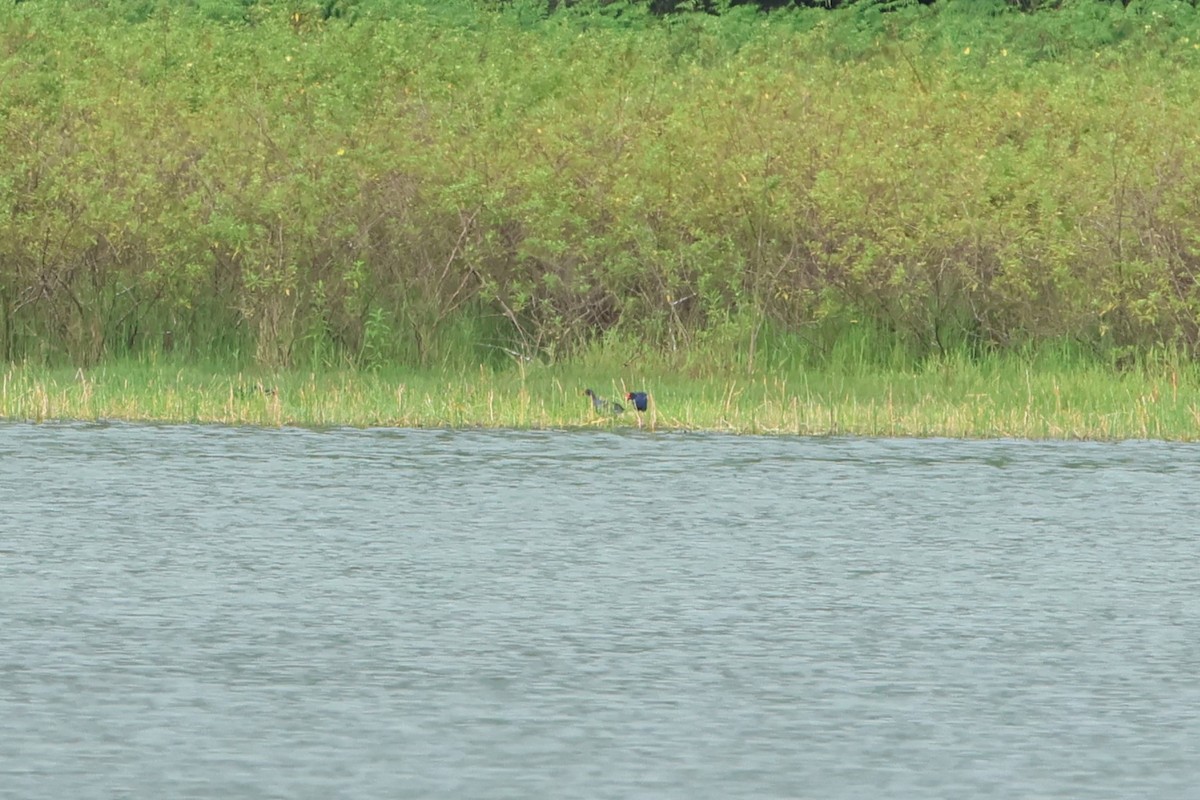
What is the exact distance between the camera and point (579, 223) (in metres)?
21.0

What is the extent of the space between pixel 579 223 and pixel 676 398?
282 centimetres

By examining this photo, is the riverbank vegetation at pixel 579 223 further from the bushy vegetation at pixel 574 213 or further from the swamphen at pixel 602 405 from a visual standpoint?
the swamphen at pixel 602 405

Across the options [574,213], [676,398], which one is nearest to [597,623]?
[676,398]

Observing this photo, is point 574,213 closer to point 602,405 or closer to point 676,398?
point 676,398

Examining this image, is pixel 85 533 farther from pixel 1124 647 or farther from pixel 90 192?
pixel 90 192

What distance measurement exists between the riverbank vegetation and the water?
207 inches

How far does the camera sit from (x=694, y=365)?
20.1m

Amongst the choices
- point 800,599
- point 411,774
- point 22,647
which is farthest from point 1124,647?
point 22,647

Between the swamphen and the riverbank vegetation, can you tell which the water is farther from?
the riverbank vegetation

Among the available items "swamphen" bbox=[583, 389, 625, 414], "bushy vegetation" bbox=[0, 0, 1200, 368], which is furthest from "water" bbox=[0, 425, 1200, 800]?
"bushy vegetation" bbox=[0, 0, 1200, 368]

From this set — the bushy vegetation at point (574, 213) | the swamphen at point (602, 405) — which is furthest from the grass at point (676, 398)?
the bushy vegetation at point (574, 213)

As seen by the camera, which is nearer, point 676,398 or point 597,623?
point 597,623

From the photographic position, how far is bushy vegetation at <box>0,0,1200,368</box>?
20.8 m

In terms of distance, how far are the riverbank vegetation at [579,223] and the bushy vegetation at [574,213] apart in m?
0.03
